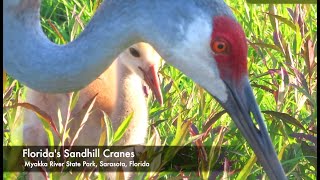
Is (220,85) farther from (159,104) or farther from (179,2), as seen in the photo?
(159,104)

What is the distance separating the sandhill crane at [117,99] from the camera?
10.2 ft

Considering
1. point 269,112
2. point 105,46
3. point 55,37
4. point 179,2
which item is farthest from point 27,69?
point 55,37

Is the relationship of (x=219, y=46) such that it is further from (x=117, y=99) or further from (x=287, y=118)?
(x=117, y=99)

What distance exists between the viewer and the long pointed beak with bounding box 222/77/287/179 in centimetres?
243

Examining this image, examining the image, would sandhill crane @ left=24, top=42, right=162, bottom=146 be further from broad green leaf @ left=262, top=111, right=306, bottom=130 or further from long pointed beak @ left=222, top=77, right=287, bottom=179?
long pointed beak @ left=222, top=77, right=287, bottom=179

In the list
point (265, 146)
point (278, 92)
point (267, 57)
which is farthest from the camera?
point (267, 57)

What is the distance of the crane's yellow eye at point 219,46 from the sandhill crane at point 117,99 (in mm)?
776

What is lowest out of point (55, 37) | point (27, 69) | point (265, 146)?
point (265, 146)

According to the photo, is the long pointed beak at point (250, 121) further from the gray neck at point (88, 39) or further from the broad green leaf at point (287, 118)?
the broad green leaf at point (287, 118)

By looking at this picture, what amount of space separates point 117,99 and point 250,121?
2.83 ft

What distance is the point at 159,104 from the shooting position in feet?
11.1

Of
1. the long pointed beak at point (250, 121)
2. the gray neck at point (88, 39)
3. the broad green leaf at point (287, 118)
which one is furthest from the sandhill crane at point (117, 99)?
the long pointed beak at point (250, 121)

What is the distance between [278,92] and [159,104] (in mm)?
405

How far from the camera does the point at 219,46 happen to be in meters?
2.37
